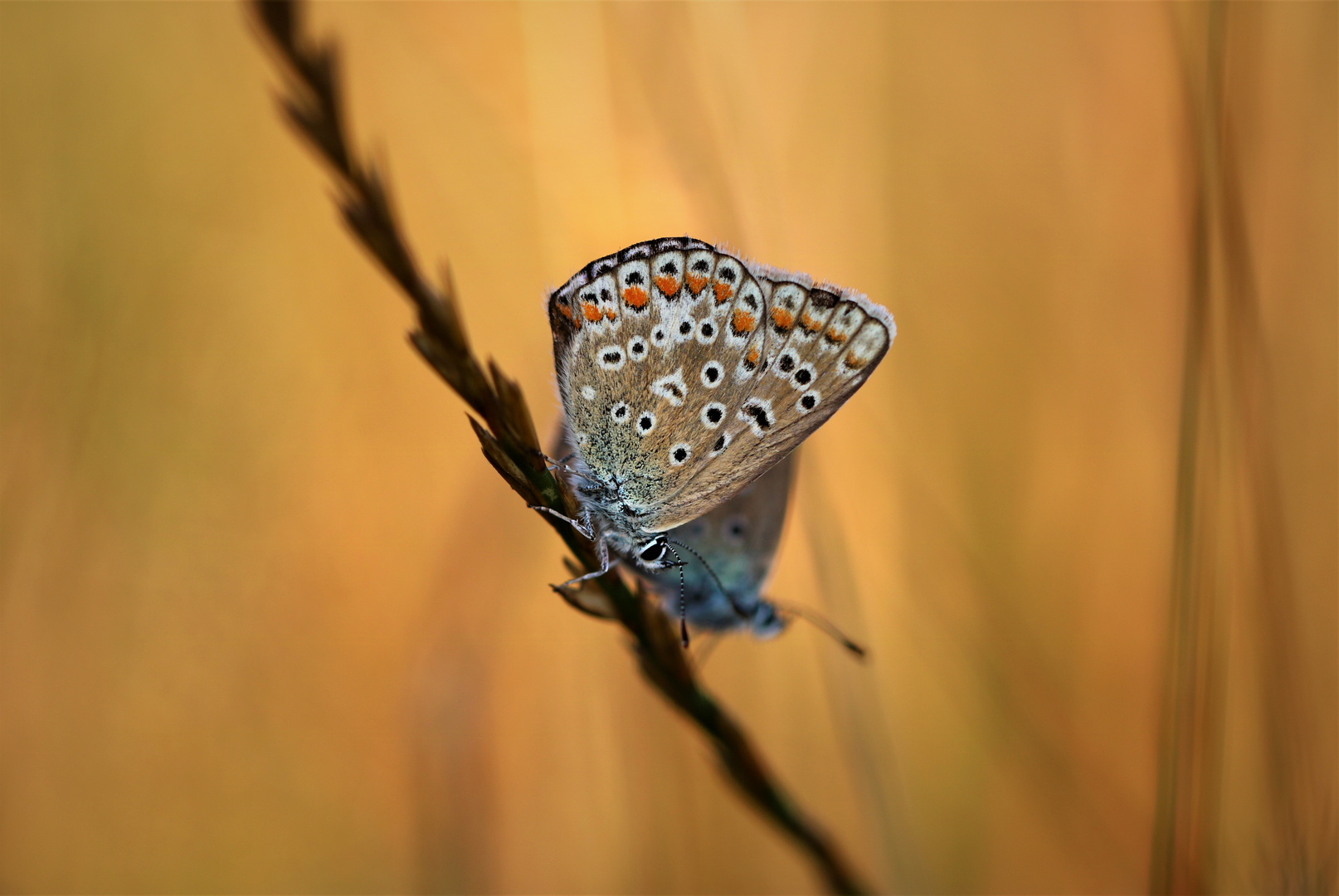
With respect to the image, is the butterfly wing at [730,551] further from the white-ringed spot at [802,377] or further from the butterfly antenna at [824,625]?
the white-ringed spot at [802,377]

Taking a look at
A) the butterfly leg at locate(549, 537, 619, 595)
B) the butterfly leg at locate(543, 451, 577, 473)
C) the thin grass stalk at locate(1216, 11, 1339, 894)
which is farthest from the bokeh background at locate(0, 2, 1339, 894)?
the butterfly leg at locate(549, 537, 619, 595)

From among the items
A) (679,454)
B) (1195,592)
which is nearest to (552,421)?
(679,454)

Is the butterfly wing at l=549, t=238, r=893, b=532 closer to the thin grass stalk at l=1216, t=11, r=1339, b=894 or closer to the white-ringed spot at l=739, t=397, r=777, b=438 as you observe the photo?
the white-ringed spot at l=739, t=397, r=777, b=438

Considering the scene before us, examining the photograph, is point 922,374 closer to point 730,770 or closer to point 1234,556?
point 1234,556

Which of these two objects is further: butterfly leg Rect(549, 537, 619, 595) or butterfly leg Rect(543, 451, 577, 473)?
butterfly leg Rect(543, 451, 577, 473)

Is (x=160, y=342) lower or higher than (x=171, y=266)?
lower

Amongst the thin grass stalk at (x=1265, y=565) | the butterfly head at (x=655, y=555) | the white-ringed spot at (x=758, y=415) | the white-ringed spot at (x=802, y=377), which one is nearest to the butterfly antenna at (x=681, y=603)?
the butterfly head at (x=655, y=555)

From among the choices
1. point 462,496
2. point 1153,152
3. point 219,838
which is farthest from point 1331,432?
point 219,838
